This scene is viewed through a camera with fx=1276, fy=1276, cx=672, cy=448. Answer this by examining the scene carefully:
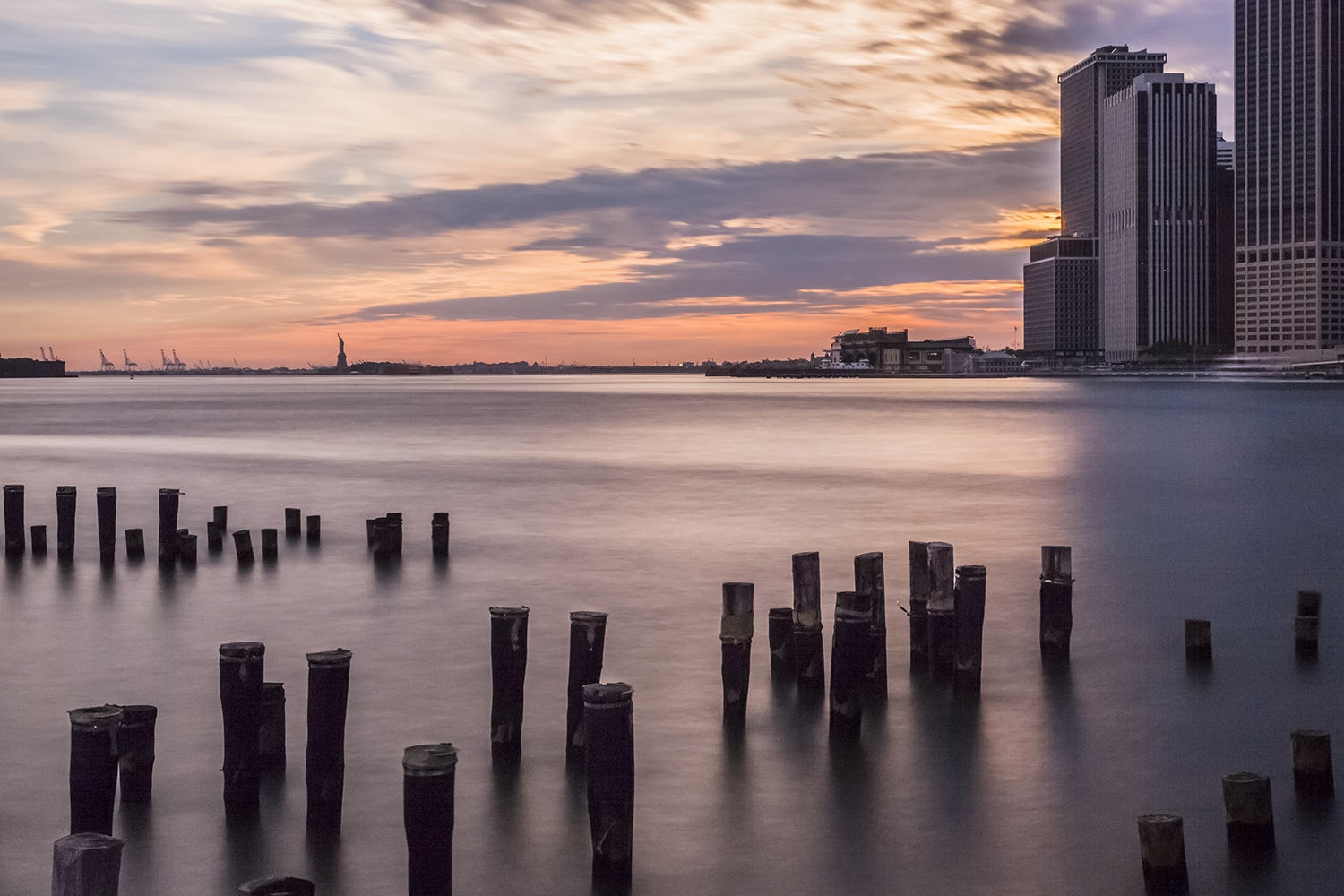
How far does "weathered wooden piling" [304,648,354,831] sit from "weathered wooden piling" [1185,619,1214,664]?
499 inches

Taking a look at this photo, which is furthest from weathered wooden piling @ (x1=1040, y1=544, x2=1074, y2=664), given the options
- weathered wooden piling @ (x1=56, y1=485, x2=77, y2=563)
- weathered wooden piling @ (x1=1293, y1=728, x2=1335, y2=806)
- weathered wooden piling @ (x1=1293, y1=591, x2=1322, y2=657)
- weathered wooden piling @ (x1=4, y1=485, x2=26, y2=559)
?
weathered wooden piling @ (x1=4, y1=485, x2=26, y2=559)

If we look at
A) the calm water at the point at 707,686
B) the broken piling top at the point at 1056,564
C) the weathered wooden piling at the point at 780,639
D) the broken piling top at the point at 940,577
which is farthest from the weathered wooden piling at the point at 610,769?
the broken piling top at the point at 1056,564

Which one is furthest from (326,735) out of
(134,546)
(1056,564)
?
(134,546)

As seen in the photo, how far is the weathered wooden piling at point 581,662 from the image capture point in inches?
523

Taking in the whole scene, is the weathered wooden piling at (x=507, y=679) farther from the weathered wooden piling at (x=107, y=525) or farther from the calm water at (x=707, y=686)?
the weathered wooden piling at (x=107, y=525)

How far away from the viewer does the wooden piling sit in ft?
32.3

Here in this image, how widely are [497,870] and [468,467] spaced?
4664cm

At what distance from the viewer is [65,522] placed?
28.1 meters

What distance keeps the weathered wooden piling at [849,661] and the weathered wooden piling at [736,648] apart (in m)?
1.07

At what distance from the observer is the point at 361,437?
82562 mm

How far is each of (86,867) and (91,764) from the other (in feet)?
11.4

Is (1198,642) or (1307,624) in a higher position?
(1307,624)

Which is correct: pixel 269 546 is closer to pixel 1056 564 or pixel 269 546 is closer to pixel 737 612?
pixel 737 612

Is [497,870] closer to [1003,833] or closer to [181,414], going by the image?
[1003,833]
